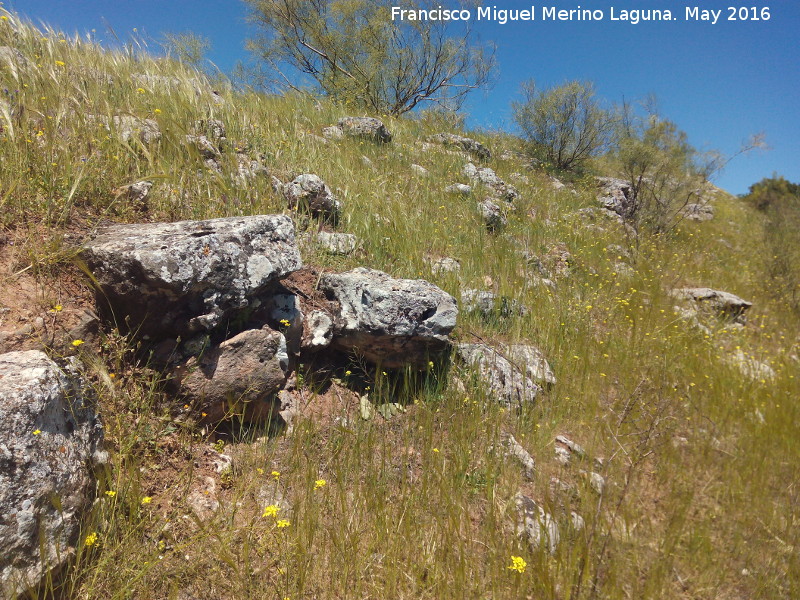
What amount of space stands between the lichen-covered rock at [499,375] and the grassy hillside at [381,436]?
0.35 ft

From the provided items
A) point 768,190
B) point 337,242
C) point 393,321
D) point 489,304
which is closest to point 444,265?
point 489,304

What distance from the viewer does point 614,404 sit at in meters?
3.34

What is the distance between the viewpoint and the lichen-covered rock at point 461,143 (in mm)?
8969

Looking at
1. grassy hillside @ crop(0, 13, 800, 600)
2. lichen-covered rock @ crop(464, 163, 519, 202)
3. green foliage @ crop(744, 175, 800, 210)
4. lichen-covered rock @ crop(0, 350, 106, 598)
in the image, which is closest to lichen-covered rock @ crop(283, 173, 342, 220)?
grassy hillside @ crop(0, 13, 800, 600)

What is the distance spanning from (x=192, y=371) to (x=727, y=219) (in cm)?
1586

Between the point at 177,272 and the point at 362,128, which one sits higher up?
the point at 362,128

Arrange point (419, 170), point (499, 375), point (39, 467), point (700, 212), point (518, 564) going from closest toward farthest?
point (39, 467) → point (518, 564) → point (499, 375) → point (419, 170) → point (700, 212)

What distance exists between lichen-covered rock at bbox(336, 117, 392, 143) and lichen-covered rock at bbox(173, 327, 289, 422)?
518 centimetres

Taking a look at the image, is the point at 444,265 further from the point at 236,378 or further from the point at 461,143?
the point at 461,143

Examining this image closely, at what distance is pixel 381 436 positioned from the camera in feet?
8.63

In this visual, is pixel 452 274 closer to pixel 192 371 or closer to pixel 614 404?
pixel 614 404

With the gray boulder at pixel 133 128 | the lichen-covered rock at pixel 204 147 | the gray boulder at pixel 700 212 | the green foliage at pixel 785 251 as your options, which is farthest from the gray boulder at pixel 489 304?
the gray boulder at pixel 700 212

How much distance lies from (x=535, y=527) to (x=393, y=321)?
1405 mm

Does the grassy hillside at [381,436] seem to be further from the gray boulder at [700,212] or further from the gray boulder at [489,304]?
the gray boulder at [700,212]
